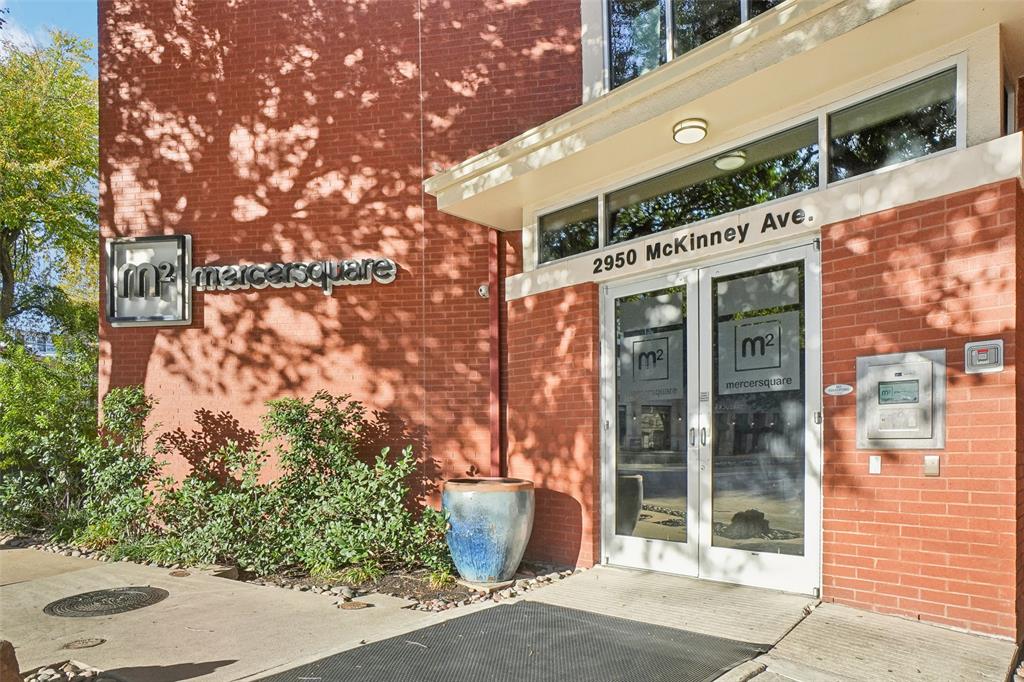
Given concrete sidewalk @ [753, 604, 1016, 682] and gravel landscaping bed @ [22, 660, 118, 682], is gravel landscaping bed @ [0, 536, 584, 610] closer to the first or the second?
gravel landscaping bed @ [22, 660, 118, 682]

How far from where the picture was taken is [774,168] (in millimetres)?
5402

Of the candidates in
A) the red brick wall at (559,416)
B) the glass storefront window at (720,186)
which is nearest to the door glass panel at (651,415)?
the red brick wall at (559,416)

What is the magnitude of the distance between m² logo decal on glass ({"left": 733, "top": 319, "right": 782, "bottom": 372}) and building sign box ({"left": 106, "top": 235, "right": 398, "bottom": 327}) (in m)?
3.88

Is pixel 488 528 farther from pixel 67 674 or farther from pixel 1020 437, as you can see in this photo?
pixel 1020 437

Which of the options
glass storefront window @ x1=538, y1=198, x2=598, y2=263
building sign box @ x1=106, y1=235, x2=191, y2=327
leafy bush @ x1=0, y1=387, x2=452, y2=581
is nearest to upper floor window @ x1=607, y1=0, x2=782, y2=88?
glass storefront window @ x1=538, y1=198, x2=598, y2=263

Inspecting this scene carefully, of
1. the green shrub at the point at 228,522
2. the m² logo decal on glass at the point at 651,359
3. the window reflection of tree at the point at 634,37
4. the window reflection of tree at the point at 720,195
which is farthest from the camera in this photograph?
the green shrub at the point at 228,522

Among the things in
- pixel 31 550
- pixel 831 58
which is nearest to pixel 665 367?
pixel 831 58

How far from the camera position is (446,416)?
7.76 metres

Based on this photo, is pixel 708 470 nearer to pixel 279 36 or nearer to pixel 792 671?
pixel 792 671

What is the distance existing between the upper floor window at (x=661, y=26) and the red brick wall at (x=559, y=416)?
2.13 meters

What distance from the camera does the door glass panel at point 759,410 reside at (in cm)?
512

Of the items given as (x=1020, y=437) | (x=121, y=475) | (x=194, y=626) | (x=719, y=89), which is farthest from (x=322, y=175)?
(x=1020, y=437)

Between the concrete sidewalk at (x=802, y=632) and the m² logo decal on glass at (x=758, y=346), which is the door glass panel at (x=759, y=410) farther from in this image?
the concrete sidewalk at (x=802, y=632)

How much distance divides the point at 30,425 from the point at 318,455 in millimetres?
3745
